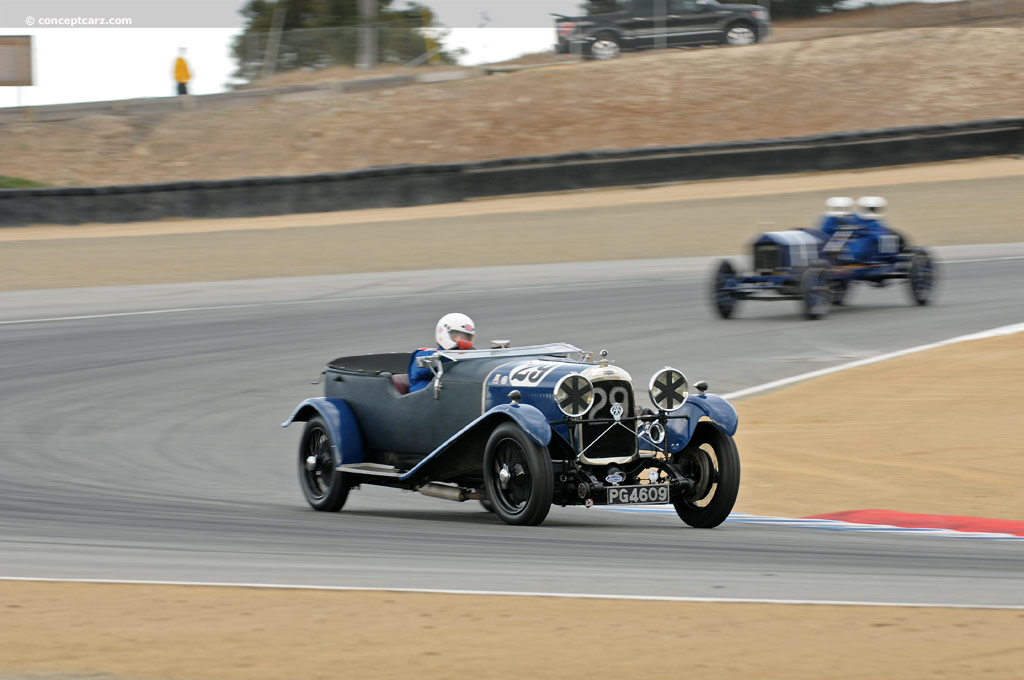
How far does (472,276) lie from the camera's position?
23281 mm

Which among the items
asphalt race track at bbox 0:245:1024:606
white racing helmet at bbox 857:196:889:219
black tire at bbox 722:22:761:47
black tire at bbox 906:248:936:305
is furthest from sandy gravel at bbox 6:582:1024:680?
black tire at bbox 722:22:761:47

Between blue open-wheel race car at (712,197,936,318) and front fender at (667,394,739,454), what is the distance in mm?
10520

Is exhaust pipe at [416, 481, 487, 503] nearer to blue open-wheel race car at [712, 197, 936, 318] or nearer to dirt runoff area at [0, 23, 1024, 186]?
blue open-wheel race car at [712, 197, 936, 318]

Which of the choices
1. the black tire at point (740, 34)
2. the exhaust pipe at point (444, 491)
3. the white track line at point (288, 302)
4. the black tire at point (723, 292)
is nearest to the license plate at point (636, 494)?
the exhaust pipe at point (444, 491)

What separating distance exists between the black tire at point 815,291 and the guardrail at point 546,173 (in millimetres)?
11630

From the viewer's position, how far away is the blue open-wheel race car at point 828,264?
18578 mm

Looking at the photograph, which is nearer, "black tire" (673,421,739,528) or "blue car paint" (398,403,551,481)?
"blue car paint" (398,403,551,481)

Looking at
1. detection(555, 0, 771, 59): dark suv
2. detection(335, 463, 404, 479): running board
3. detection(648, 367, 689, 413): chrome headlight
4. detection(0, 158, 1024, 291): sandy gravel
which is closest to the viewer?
detection(648, 367, 689, 413): chrome headlight

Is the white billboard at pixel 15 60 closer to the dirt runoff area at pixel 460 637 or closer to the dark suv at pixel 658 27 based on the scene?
the dark suv at pixel 658 27

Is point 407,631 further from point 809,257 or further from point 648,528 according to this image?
point 809,257

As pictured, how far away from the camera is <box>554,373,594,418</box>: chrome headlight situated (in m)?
7.75

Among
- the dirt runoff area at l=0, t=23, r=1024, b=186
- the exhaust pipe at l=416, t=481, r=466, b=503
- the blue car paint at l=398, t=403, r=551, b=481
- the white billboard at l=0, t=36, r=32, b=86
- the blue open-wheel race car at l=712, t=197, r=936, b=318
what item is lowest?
the exhaust pipe at l=416, t=481, r=466, b=503

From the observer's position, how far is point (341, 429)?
361 inches

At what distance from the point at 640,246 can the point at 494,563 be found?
62.5 ft
